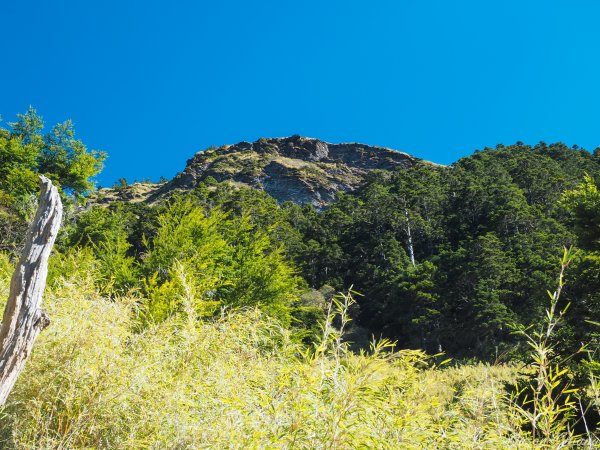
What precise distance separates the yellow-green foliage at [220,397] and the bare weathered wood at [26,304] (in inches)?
15.8

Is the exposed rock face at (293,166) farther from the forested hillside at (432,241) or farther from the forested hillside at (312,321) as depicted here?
the forested hillside at (312,321)

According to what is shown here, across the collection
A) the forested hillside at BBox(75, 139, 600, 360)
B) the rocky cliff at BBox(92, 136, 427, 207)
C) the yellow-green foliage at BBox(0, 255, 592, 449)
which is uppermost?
the rocky cliff at BBox(92, 136, 427, 207)

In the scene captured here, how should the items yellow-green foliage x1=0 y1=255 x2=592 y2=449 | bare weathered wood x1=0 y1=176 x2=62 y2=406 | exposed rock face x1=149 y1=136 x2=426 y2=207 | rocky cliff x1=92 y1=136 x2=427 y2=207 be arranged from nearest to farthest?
yellow-green foliage x1=0 y1=255 x2=592 y2=449, bare weathered wood x1=0 y1=176 x2=62 y2=406, exposed rock face x1=149 y1=136 x2=426 y2=207, rocky cliff x1=92 y1=136 x2=427 y2=207

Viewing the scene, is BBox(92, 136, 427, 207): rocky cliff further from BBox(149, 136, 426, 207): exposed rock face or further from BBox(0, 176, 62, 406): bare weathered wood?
BBox(0, 176, 62, 406): bare weathered wood

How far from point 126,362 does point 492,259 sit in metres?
29.5

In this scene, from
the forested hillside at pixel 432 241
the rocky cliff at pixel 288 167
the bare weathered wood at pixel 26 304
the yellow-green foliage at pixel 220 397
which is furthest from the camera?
the rocky cliff at pixel 288 167

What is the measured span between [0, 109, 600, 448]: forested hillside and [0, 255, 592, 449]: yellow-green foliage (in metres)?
0.01

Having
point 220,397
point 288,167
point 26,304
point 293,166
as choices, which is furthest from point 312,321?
point 293,166

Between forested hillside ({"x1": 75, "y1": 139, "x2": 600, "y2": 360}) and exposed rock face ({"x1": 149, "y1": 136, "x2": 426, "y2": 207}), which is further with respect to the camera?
exposed rock face ({"x1": 149, "y1": 136, "x2": 426, "y2": 207})

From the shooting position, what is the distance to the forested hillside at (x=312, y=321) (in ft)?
6.69

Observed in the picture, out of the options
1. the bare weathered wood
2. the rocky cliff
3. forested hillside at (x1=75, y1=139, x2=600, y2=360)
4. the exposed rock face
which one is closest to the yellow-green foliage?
the bare weathered wood

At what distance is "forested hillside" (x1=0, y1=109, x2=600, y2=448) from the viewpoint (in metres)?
2.04

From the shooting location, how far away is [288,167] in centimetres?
8350

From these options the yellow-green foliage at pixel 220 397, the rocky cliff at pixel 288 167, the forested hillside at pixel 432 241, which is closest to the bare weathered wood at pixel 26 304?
the yellow-green foliage at pixel 220 397
